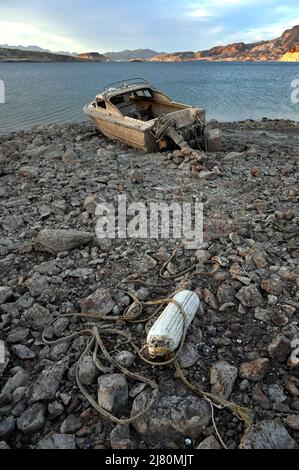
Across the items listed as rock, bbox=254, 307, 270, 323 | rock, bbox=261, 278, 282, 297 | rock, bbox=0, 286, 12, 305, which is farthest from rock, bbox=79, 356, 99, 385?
rock, bbox=261, 278, 282, 297

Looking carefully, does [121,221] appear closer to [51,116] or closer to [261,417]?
[261,417]

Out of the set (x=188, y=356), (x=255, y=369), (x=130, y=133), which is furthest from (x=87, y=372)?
(x=130, y=133)

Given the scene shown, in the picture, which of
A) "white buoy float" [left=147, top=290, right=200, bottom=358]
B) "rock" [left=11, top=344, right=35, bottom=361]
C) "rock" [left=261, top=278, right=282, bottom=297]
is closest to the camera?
"white buoy float" [left=147, top=290, right=200, bottom=358]

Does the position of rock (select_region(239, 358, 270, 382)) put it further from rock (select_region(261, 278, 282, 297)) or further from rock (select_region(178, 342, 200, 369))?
rock (select_region(261, 278, 282, 297))

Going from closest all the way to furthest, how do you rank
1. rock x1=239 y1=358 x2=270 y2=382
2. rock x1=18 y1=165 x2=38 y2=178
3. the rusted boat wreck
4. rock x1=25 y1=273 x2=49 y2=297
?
1. rock x1=239 y1=358 x2=270 y2=382
2. rock x1=25 y1=273 x2=49 y2=297
3. rock x1=18 y1=165 x2=38 y2=178
4. the rusted boat wreck

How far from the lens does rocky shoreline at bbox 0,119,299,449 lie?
3270 mm

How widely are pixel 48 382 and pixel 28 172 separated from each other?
755 cm

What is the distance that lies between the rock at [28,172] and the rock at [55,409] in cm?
756

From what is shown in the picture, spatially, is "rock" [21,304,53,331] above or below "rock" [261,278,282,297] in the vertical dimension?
below

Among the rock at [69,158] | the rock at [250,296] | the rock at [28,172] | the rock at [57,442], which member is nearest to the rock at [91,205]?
the rock at [28,172]

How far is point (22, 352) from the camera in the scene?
161 inches

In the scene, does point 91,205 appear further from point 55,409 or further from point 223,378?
point 223,378

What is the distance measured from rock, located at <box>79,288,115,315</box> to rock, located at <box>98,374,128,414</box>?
1094 millimetres

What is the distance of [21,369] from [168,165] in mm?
7333
